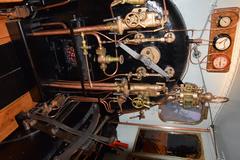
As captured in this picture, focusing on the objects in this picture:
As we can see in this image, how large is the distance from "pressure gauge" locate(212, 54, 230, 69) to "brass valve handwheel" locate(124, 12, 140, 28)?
0.92 metres

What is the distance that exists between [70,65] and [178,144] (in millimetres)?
1361

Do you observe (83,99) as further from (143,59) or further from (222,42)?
(222,42)

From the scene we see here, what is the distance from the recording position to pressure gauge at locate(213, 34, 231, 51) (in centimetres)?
155

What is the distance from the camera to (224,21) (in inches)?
60.0

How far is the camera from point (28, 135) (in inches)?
47.3

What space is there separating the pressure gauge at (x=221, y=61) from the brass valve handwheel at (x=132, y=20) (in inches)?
36.4

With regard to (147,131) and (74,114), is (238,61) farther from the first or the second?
(74,114)

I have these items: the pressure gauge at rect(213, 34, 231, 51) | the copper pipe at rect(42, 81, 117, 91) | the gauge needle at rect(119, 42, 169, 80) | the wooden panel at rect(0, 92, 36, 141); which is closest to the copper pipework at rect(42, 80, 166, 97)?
the copper pipe at rect(42, 81, 117, 91)

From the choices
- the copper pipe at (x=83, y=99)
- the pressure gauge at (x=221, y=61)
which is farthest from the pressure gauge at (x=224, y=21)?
the copper pipe at (x=83, y=99)

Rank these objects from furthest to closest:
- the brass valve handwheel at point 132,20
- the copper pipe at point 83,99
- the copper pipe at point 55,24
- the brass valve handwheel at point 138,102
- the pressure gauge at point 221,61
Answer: the pressure gauge at point 221,61
the copper pipe at point 83,99
the brass valve handwheel at point 138,102
the copper pipe at point 55,24
the brass valve handwheel at point 132,20

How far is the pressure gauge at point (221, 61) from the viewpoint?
1.63 metres

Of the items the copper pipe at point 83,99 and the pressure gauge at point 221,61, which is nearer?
the copper pipe at point 83,99

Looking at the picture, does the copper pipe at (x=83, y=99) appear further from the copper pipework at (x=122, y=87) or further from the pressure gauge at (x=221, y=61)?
the pressure gauge at (x=221, y=61)

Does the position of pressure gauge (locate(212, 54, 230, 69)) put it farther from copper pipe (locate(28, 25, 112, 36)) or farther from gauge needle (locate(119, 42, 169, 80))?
copper pipe (locate(28, 25, 112, 36))
